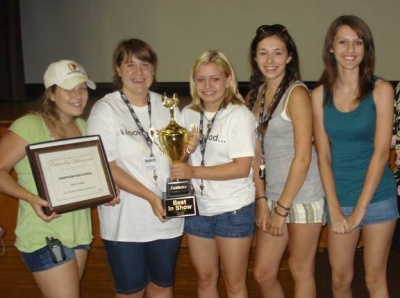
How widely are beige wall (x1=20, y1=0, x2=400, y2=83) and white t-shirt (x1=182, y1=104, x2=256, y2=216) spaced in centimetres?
506

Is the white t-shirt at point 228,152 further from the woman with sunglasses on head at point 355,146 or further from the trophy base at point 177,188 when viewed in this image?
the woman with sunglasses on head at point 355,146

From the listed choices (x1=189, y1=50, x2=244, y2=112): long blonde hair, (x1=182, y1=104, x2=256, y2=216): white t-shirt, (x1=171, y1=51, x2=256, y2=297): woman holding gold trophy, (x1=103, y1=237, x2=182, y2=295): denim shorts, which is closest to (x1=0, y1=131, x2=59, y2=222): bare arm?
(x1=103, y1=237, x2=182, y2=295): denim shorts

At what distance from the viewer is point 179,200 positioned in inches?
89.9

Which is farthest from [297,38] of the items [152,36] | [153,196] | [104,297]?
[153,196]

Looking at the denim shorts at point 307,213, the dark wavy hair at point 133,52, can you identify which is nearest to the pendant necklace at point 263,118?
the denim shorts at point 307,213

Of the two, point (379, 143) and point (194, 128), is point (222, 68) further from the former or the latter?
point (379, 143)

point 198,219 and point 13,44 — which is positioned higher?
point 13,44

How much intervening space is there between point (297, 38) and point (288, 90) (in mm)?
5008

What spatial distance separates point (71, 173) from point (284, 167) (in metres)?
0.98

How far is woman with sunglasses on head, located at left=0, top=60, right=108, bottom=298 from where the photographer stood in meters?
2.13

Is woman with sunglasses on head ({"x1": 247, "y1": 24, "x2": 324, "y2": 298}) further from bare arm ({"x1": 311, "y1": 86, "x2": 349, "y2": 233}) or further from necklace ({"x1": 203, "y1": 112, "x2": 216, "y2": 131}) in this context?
necklace ({"x1": 203, "y1": 112, "x2": 216, "y2": 131})

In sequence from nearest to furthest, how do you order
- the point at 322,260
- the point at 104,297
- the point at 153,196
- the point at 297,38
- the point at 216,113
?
the point at 153,196 → the point at 216,113 → the point at 104,297 → the point at 322,260 → the point at 297,38

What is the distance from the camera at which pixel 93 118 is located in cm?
230

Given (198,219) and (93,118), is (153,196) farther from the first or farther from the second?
(93,118)
